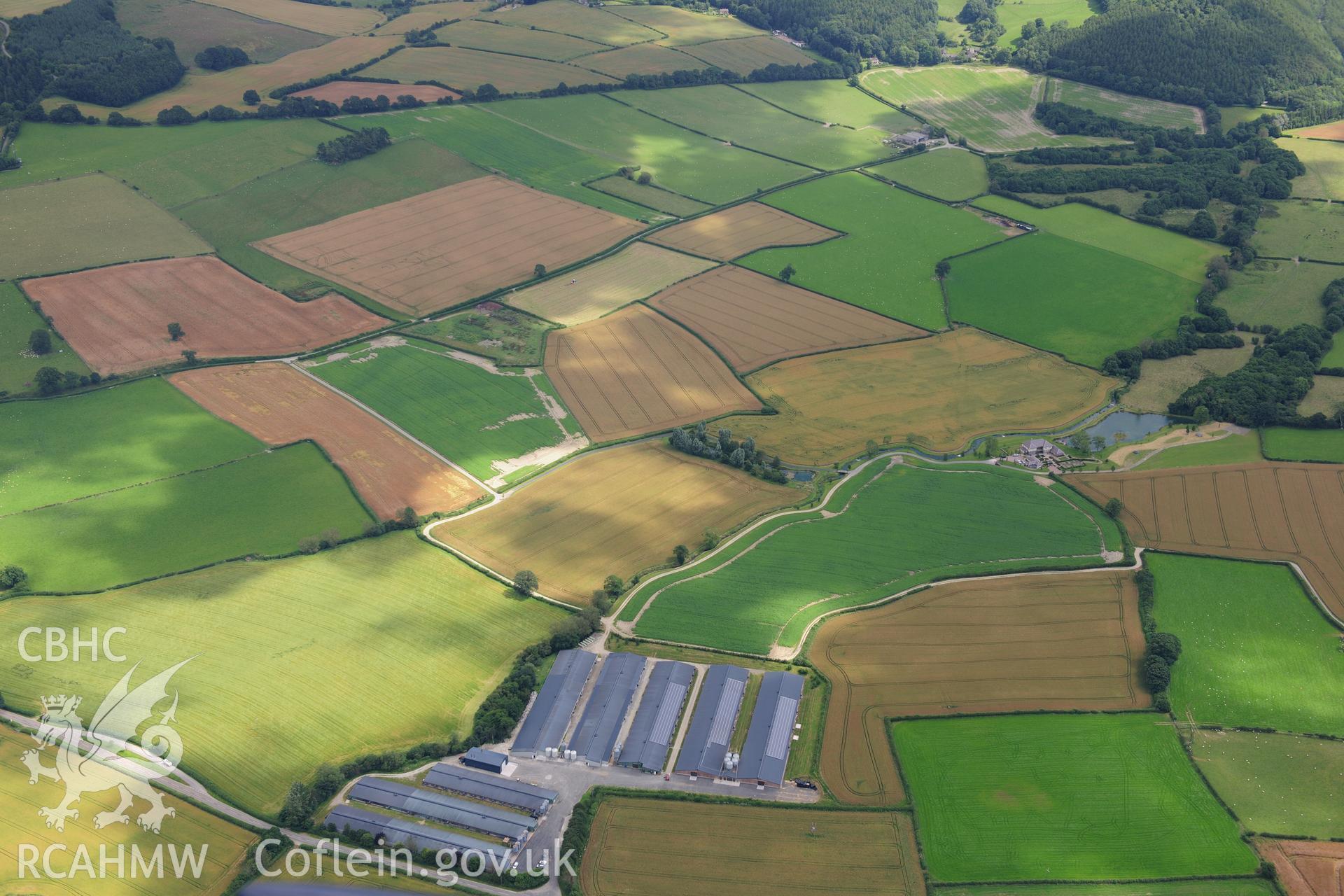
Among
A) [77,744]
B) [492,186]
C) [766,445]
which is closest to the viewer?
[77,744]

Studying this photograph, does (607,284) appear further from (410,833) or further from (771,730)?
(410,833)

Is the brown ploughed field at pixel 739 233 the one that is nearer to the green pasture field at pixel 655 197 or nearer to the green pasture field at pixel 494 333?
the green pasture field at pixel 655 197

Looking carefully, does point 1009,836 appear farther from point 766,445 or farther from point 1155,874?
point 766,445

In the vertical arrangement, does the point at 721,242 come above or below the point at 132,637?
above

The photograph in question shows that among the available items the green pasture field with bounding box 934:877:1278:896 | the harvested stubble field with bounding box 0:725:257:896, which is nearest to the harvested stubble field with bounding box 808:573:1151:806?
the green pasture field with bounding box 934:877:1278:896

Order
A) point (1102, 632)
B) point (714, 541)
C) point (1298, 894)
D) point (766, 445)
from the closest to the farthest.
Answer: point (1298, 894) < point (1102, 632) < point (714, 541) < point (766, 445)

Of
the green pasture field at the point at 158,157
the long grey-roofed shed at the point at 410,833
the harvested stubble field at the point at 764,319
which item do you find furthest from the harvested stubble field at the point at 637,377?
the green pasture field at the point at 158,157

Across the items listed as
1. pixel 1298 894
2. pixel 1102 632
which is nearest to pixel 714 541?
pixel 1102 632

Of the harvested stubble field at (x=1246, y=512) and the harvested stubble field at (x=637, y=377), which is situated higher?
the harvested stubble field at (x=1246, y=512)
